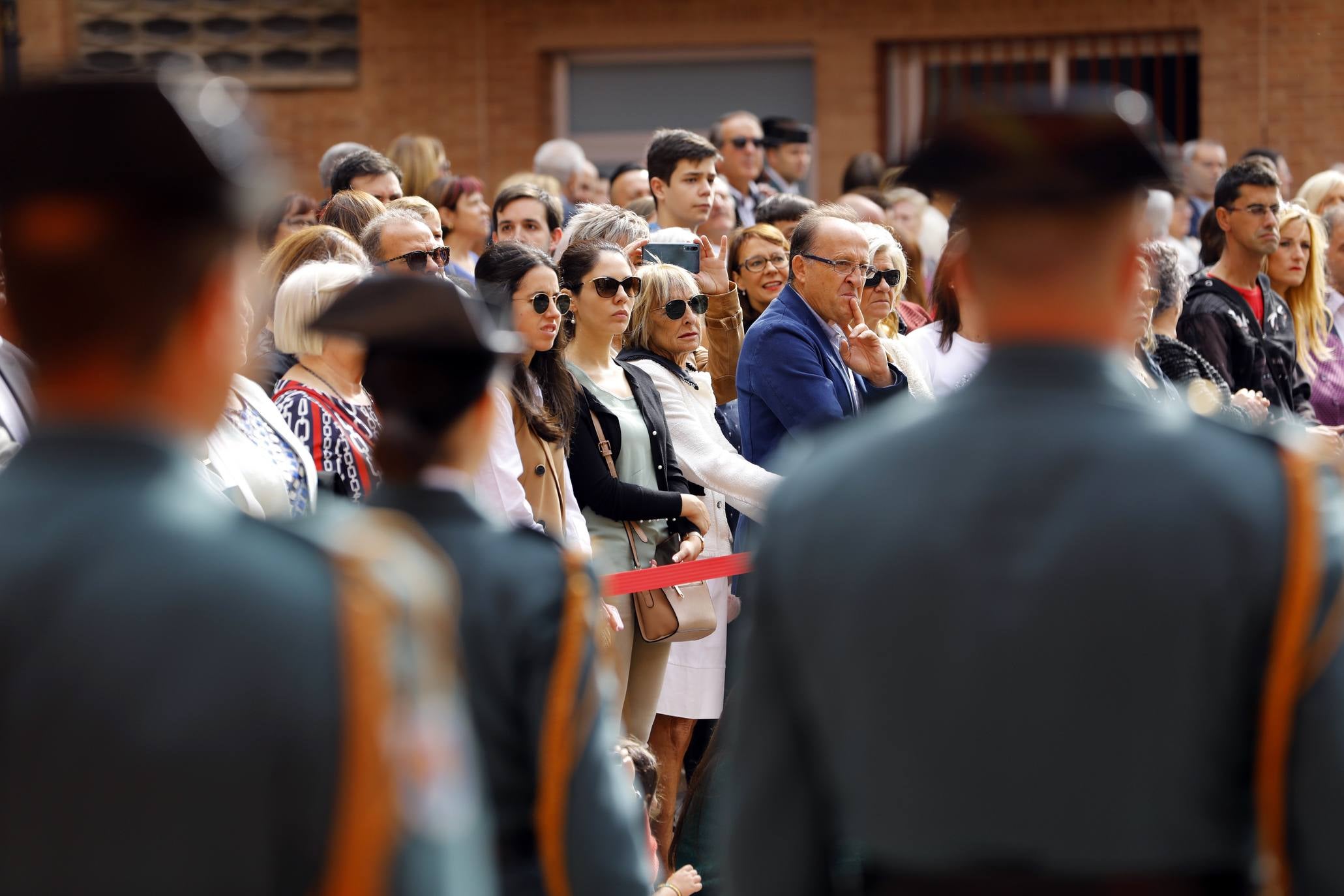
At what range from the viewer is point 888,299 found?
6340 millimetres

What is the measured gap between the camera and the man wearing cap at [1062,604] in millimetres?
1696

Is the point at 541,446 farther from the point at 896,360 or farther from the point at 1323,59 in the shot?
the point at 1323,59

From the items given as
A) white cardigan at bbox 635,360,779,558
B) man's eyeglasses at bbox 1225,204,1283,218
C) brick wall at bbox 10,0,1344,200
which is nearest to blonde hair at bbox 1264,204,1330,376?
man's eyeglasses at bbox 1225,204,1283,218

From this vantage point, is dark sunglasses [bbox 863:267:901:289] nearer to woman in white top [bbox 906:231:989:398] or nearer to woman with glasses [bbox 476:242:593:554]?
woman in white top [bbox 906:231:989:398]

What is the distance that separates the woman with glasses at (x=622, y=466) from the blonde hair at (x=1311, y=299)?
3.84 meters

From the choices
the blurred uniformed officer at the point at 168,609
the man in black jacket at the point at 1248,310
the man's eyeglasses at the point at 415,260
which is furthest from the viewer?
the man in black jacket at the point at 1248,310

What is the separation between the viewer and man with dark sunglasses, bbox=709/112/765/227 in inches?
369

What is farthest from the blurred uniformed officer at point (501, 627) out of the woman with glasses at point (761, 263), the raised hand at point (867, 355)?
the woman with glasses at point (761, 263)

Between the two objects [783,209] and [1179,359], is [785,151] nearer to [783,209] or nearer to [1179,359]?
[783,209]

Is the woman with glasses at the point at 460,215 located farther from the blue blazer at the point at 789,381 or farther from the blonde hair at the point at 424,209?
the blue blazer at the point at 789,381

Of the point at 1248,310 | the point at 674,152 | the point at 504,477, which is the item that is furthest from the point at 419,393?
the point at 1248,310

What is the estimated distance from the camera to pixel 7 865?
1387 millimetres

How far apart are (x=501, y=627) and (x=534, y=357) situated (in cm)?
317

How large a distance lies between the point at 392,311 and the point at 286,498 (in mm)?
1719
